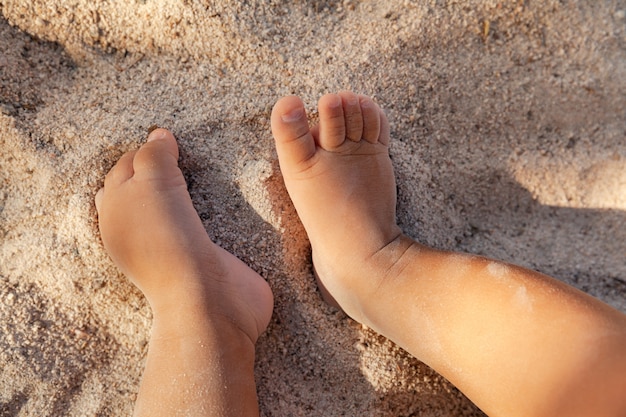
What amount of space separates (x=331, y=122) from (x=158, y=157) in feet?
1.22

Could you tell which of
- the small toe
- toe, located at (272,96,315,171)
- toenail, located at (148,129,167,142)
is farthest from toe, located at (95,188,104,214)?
toe, located at (272,96,315,171)

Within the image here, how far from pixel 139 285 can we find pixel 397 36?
0.80 metres

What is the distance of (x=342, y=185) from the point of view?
1.15 m

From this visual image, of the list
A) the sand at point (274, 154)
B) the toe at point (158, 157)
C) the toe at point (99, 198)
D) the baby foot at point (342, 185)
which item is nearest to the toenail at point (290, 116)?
the baby foot at point (342, 185)

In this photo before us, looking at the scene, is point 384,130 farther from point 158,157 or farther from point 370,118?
point 158,157

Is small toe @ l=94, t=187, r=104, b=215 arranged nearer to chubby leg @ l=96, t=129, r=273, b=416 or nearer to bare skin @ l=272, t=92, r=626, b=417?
chubby leg @ l=96, t=129, r=273, b=416

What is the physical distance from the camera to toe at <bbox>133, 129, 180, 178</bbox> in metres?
1.10

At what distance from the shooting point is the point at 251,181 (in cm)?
115

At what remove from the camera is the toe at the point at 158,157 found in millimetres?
1100

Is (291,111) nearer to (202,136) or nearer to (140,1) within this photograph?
(202,136)

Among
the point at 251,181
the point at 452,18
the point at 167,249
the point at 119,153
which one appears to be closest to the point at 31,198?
the point at 119,153

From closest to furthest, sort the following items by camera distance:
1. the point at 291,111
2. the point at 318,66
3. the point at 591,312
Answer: the point at 591,312 < the point at 291,111 < the point at 318,66

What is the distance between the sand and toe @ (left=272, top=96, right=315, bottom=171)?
0.07m

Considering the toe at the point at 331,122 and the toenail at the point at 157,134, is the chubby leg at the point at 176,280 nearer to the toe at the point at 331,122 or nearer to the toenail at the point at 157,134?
the toenail at the point at 157,134
